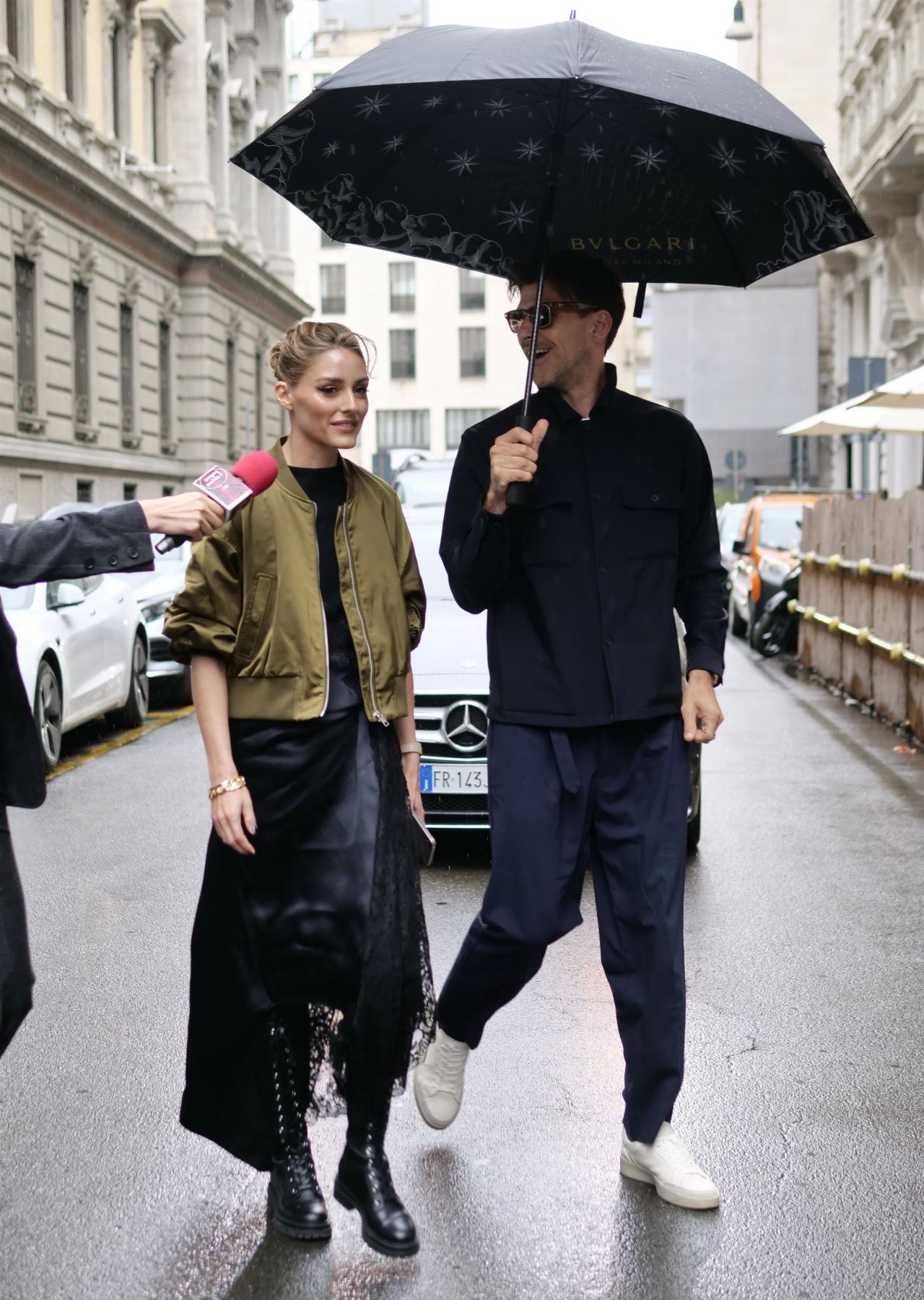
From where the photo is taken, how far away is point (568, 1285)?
3311mm

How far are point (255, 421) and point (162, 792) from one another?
37.0m

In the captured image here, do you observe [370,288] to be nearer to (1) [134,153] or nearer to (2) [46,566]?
(1) [134,153]

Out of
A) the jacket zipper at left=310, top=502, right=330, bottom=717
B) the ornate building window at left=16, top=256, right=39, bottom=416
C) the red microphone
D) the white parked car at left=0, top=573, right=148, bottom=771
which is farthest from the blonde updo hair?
the ornate building window at left=16, top=256, right=39, bottom=416

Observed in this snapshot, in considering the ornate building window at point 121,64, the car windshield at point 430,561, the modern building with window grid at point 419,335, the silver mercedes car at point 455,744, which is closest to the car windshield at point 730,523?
the car windshield at point 430,561

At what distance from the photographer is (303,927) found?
11.7 feet

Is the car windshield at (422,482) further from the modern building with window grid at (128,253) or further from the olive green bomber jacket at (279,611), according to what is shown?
the olive green bomber jacket at (279,611)

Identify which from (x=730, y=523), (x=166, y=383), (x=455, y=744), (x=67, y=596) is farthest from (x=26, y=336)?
(x=455, y=744)

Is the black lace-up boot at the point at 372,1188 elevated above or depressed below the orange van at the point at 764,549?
below

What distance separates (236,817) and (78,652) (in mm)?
8313

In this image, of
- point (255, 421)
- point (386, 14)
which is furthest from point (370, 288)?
point (255, 421)

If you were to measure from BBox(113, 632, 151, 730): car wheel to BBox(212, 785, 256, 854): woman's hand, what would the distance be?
9.95 m

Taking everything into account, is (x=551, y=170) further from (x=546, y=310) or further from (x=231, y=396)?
(x=231, y=396)

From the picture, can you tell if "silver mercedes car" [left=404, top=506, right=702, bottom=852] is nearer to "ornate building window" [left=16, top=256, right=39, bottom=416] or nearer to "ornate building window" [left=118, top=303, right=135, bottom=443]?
"ornate building window" [left=16, top=256, right=39, bottom=416]

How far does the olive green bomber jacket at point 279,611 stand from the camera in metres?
3.54
